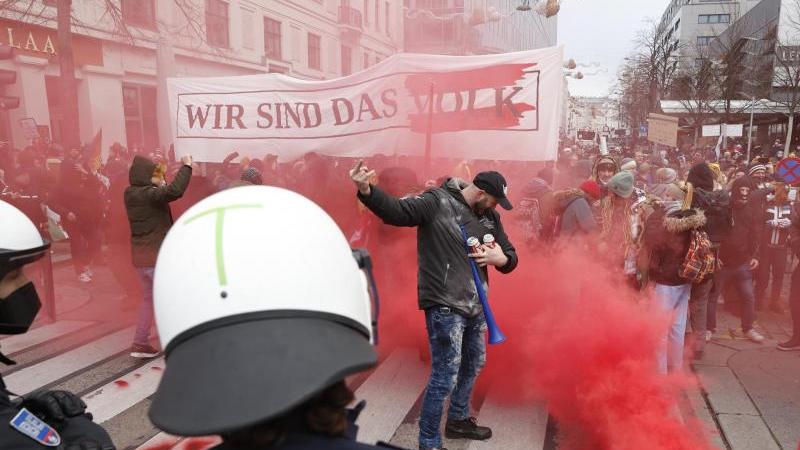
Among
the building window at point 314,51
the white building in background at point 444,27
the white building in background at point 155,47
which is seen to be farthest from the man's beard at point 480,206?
the white building in background at point 444,27

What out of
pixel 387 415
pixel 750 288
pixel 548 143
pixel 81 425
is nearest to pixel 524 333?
pixel 387 415

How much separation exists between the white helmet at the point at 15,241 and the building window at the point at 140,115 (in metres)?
17.1

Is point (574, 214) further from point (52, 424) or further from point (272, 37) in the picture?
point (272, 37)

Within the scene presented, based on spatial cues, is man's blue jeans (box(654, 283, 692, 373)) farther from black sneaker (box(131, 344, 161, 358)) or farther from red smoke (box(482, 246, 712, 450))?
black sneaker (box(131, 344, 161, 358))

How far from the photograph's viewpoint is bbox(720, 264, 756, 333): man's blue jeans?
5594 mm

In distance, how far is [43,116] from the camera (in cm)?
1452

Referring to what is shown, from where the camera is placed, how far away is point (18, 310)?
177 cm

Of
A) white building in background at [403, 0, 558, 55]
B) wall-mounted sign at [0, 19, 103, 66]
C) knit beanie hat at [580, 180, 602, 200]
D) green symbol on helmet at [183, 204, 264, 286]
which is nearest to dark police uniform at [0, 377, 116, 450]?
green symbol on helmet at [183, 204, 264, 286]

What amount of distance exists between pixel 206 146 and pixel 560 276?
5189mm

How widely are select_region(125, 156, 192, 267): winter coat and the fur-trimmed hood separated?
4068 millimetres

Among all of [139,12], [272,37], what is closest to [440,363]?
[139,12]

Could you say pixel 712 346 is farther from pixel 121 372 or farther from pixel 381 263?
pixel 121 372

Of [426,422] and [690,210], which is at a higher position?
[690,210]

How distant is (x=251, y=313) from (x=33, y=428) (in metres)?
0.94
